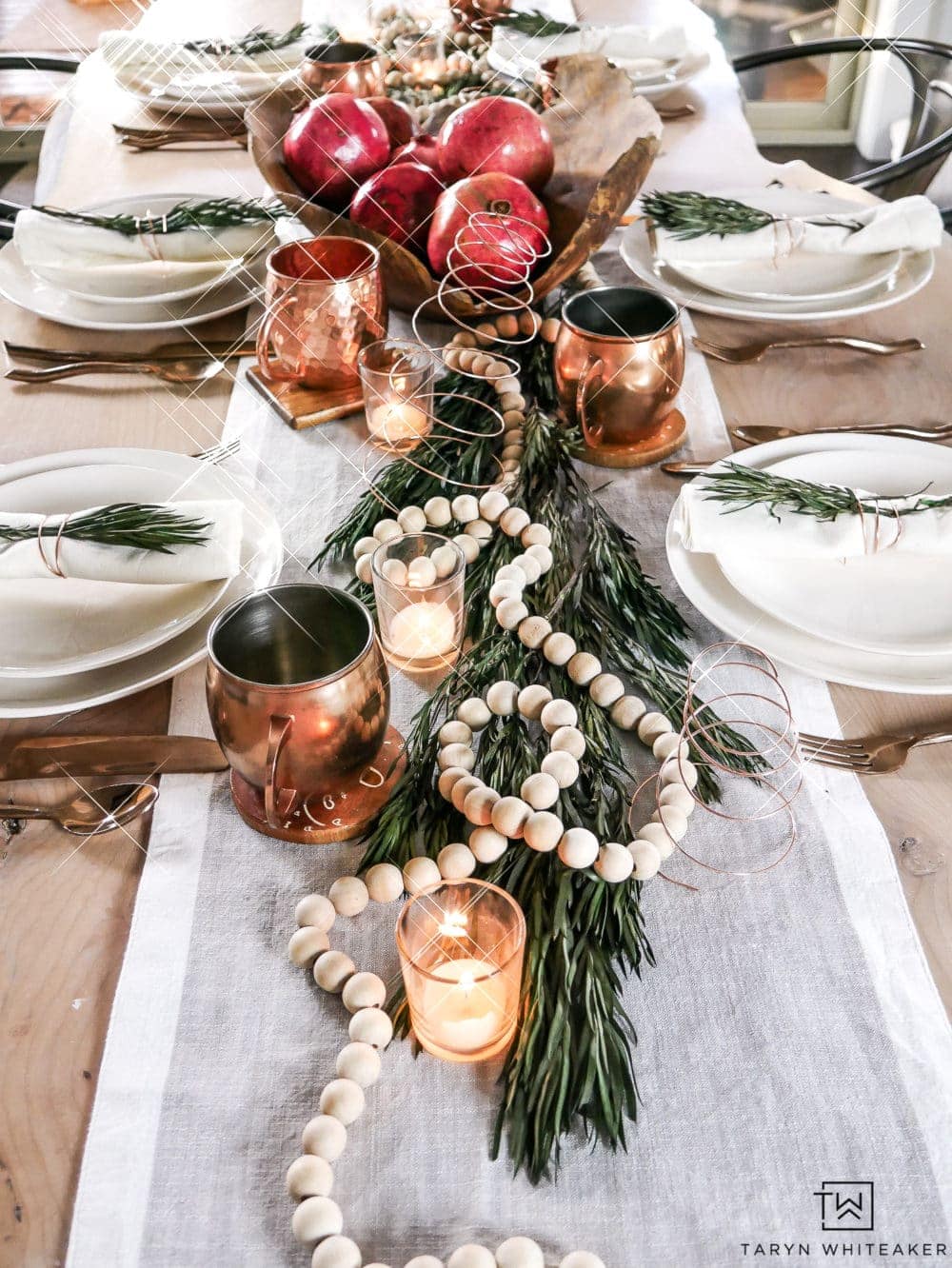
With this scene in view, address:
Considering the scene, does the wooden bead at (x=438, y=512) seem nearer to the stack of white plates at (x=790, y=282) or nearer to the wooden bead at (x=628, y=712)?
the wooden bead at (x=628, y=712)

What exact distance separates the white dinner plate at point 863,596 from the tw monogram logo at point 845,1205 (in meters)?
0.31

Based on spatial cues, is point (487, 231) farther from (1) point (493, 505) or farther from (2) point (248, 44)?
(2) point (248, 44)

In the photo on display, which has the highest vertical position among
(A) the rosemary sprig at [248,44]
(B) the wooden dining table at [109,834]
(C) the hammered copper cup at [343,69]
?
(C) the hammered copper cup at [343,69]

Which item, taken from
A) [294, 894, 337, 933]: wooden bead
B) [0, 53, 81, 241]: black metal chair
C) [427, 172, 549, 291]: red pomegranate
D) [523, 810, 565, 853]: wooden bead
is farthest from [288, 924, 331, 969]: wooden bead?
[0, 53, 81, 241]: black metal chair

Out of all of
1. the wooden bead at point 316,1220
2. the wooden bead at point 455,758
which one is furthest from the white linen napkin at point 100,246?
the wooden bead at point 316,1220

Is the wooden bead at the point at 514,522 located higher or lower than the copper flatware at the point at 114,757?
higher

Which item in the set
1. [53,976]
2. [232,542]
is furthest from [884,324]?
[53,976]

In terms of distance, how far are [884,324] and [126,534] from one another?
2.49 ft

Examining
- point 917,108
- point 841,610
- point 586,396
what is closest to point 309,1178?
point 841,610

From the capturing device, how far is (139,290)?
1101 mm

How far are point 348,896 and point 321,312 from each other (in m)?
0.56

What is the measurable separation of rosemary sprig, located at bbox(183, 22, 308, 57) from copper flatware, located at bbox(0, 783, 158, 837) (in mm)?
1363

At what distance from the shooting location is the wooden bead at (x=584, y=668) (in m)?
0.66

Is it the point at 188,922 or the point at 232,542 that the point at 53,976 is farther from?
the point at 232,542
